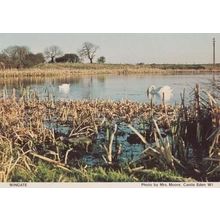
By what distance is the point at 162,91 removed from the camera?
122 inches

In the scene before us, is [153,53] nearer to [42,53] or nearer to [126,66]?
[126,66]

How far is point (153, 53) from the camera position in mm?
3152

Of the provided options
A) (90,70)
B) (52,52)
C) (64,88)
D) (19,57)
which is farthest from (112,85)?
(19,57)

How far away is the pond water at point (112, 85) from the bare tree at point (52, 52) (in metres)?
0.14

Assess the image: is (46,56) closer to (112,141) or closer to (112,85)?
(112,85)

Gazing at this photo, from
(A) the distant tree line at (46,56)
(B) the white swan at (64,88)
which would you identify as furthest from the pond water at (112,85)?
(A) the distant tree line at (46,56)

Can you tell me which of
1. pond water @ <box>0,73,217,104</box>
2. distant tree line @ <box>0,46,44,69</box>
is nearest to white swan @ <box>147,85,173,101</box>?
pond water @ <box>0,73,217,104</box>

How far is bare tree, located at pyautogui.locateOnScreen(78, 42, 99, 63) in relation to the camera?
122 inches

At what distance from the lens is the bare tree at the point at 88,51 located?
3109 mm

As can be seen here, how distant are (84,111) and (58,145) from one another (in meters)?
0.23

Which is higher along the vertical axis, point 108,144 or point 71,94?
point 71,94

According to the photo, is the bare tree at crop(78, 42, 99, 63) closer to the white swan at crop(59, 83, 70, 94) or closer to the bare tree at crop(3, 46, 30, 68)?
the white swan at crop(59, 83, 70, 94)
